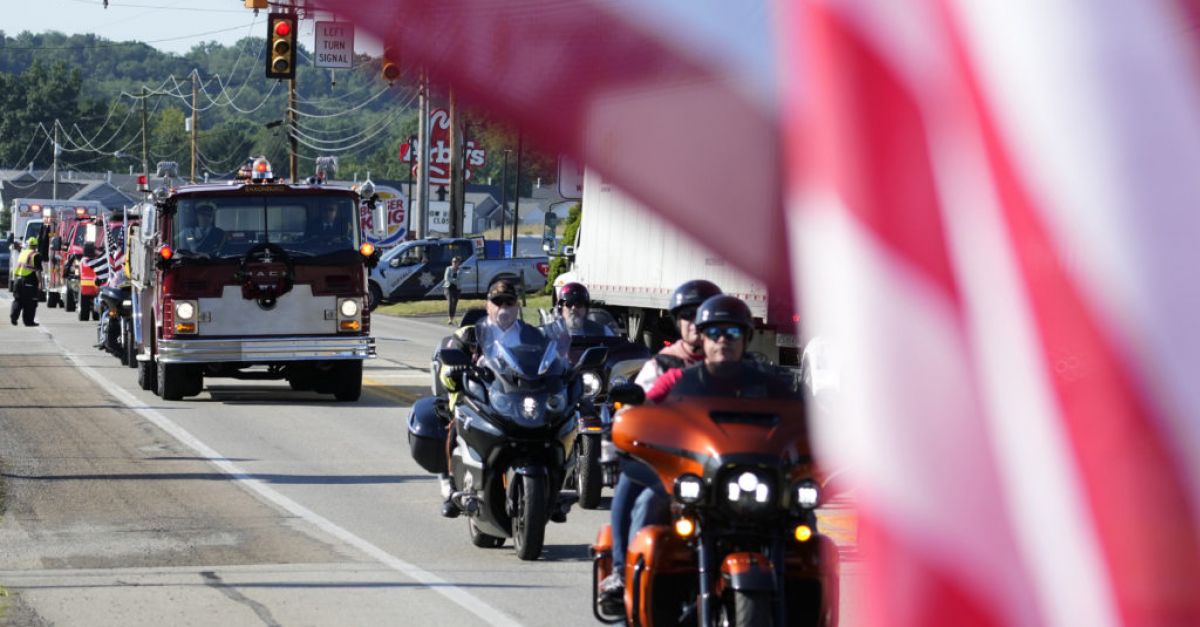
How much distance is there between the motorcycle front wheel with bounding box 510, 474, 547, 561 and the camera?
10.9 meters

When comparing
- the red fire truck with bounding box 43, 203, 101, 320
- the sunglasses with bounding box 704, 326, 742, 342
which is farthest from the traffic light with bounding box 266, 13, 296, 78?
the red fire truck with bounding box 43, 203, 101, 320

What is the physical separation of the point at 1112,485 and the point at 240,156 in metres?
1.61

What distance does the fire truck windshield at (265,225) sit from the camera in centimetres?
2089

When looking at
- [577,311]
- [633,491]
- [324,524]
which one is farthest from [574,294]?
[633,491]

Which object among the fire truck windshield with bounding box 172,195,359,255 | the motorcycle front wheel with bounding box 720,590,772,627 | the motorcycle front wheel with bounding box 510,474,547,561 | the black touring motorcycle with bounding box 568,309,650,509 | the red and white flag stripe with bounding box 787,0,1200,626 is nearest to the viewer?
the red and white flag stripe with bounding box 787,0,1200,626

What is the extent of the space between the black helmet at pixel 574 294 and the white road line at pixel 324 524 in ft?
8.11

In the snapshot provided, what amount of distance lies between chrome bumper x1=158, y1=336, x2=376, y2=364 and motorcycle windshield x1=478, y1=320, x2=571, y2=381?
10282mm

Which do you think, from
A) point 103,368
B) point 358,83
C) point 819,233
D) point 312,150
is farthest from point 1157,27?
point 103,368

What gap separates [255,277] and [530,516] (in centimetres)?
1097

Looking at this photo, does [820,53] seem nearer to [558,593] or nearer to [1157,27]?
[1157,27]

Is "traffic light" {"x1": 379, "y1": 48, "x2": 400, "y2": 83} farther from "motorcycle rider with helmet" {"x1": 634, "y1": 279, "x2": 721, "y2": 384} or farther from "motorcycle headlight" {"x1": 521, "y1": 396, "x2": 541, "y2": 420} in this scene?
"motorcycle headlight" {"x1": 521, "y1": 396, "x2": 541, "y2": 420}

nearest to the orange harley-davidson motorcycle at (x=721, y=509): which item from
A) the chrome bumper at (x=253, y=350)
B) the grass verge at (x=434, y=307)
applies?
the chrome bumper at (x=253, y=350)

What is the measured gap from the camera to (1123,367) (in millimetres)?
1266

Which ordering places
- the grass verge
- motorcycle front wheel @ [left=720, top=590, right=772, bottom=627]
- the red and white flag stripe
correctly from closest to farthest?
the red and white flag stripe → motorcycle front wheel @ [left=720, top=590, right=772, bottom=627] → the grass verge
